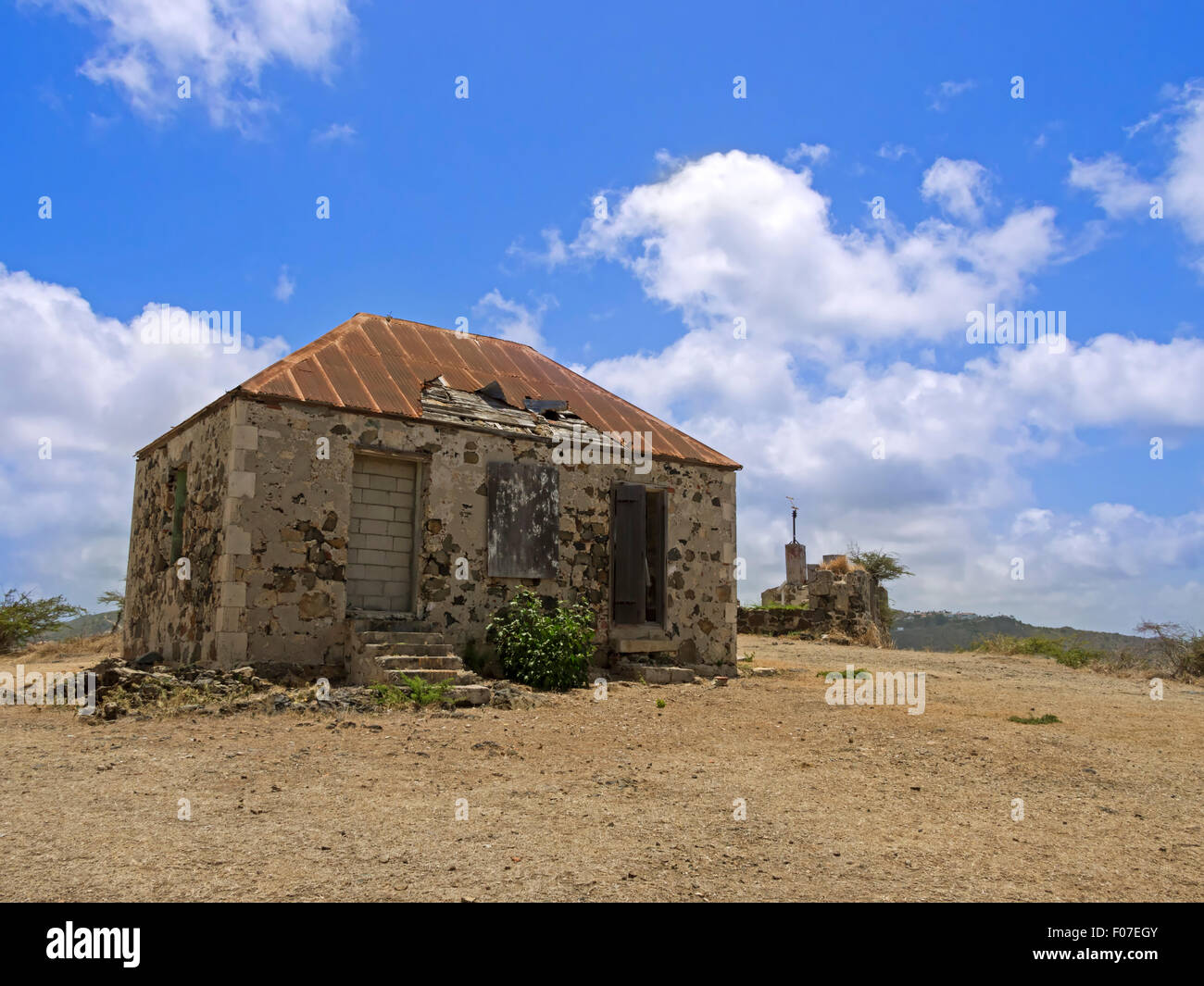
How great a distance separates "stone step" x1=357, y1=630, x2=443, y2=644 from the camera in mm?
10703

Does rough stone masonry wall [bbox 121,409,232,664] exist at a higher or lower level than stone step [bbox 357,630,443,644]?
higher

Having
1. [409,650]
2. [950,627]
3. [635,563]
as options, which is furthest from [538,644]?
[950,627]

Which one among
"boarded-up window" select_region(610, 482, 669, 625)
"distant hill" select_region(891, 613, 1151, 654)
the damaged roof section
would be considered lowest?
"distant hill" select_region(891, 613, 1151, 654)

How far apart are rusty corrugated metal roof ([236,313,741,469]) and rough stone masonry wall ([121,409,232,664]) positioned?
4.06 feet

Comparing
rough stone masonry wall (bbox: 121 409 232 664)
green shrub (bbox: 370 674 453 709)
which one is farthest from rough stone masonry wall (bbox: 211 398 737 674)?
green shrub (bbox: 370 674 453 709)

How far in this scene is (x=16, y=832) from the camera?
15.4 feet

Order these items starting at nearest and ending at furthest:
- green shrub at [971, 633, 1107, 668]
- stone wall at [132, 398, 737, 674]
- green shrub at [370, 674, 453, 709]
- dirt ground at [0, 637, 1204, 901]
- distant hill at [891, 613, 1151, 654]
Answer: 1. dirt ground at [0, 637, 1204, 901]
2. green shrub at [370, 674, 453, 709]
3. stone wall at [132, 398, 737, 674]
4. green shrub at [971, 633, 1107, 668]
5. distant hill at [891, 613, 1151, 654]

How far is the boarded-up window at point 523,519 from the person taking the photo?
12.4 meters

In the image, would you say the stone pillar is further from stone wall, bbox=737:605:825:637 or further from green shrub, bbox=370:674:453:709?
green shrub, bbox=370:674:453:709

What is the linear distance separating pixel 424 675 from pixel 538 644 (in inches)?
78.3

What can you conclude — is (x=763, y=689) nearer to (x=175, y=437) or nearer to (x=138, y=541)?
(x=175, y=437)

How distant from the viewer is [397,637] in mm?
10875
